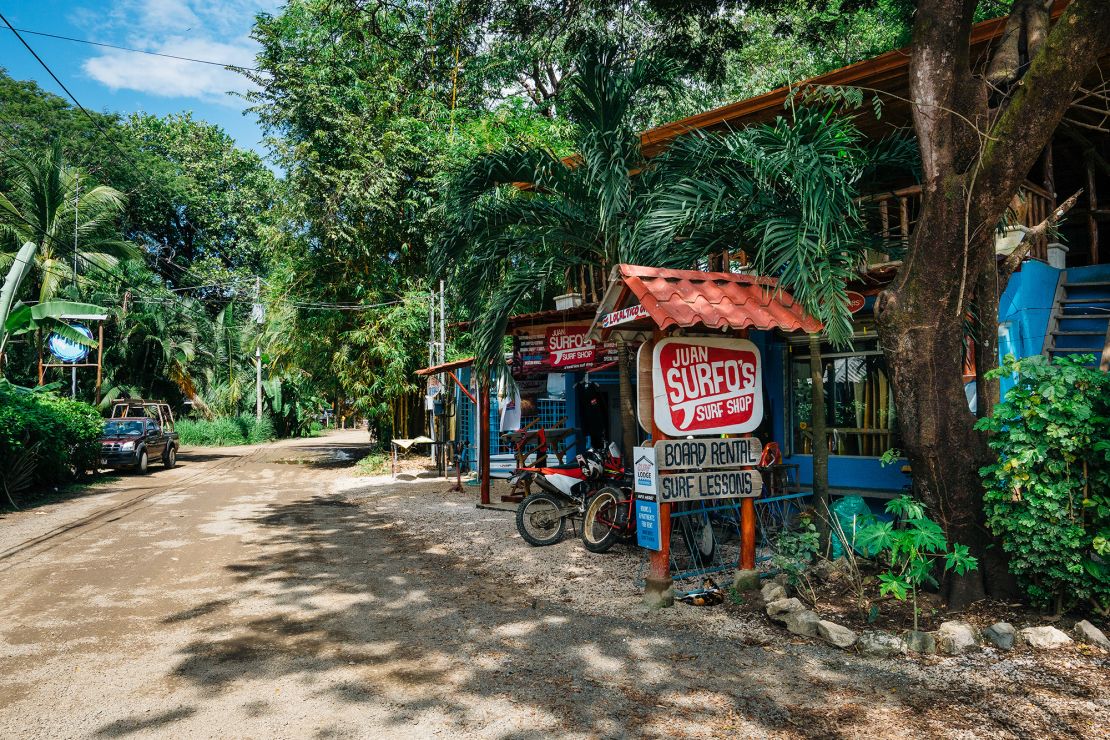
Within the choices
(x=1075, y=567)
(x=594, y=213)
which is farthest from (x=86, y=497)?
(x=1075, y=567)

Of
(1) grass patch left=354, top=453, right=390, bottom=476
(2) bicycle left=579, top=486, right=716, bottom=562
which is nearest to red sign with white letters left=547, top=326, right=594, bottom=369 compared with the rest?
(2) bicycle left=579, top=486, right=716, bottom=562

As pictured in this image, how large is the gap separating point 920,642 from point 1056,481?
1390 mm

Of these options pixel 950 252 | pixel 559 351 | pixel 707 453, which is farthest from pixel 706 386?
pixel 559 351

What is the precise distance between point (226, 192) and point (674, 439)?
1528 inches

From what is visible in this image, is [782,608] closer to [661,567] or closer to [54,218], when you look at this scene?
[661,567]

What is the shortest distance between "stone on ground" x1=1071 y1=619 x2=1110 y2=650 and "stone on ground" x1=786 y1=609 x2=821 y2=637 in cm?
156

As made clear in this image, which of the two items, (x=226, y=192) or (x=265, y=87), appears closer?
(x=265, y=87)

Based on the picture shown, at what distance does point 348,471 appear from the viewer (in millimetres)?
19781

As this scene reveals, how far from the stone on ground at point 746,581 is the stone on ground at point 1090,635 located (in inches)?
88.5

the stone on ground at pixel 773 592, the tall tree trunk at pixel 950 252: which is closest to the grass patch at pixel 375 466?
the stone on ground at pixel 773 592

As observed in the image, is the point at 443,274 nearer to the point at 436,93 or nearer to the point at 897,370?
the point at 897,370

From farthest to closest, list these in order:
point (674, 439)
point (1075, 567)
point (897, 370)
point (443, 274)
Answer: point (443, 274), point (674, 439), point (897, 370), point (1075, 567)

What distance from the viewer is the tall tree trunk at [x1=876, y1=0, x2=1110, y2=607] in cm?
518

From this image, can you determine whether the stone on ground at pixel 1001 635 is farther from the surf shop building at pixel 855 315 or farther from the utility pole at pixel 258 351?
the utility pole at pixel 258 351
